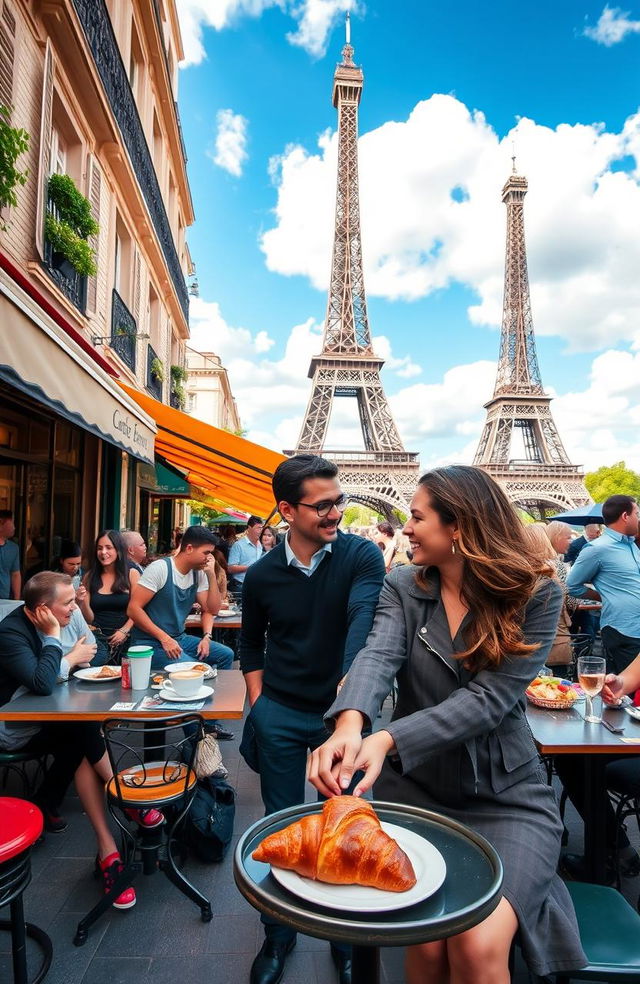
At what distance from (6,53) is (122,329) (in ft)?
14.4

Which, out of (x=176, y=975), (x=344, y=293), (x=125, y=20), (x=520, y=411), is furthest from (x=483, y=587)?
(x=520, y=411)

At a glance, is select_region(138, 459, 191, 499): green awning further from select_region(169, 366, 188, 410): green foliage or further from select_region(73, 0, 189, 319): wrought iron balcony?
select_region(73, 0, 189, 319): wrought iron balcony

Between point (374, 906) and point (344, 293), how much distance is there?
44005mm

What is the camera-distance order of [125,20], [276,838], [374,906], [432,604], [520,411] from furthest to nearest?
[520,411] < [125,20] < [432,604] < [276,838] < [374,906]

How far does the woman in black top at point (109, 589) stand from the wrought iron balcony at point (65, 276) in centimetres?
282

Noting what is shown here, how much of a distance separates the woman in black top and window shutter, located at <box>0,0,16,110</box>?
3852 mm

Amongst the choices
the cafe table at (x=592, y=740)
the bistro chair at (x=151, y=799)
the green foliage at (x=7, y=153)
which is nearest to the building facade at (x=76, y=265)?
the green foliage at (x=7, y=153)

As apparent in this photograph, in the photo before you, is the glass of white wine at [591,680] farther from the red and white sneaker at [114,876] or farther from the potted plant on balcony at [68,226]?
the potted plant on balcony at [68,226]

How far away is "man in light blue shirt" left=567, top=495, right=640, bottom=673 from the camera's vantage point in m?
4.80

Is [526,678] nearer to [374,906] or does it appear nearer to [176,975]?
[374,906]

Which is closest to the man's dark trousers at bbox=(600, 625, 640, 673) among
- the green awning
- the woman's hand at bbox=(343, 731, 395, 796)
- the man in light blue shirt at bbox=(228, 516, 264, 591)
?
the woman's hand at bbox=(343, 731, 395, 796)

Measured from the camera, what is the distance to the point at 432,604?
1.88m

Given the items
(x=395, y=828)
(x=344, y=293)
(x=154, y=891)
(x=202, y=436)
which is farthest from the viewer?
(x=344, y=293)

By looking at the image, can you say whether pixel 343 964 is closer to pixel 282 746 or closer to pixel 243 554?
pixel 282 746
